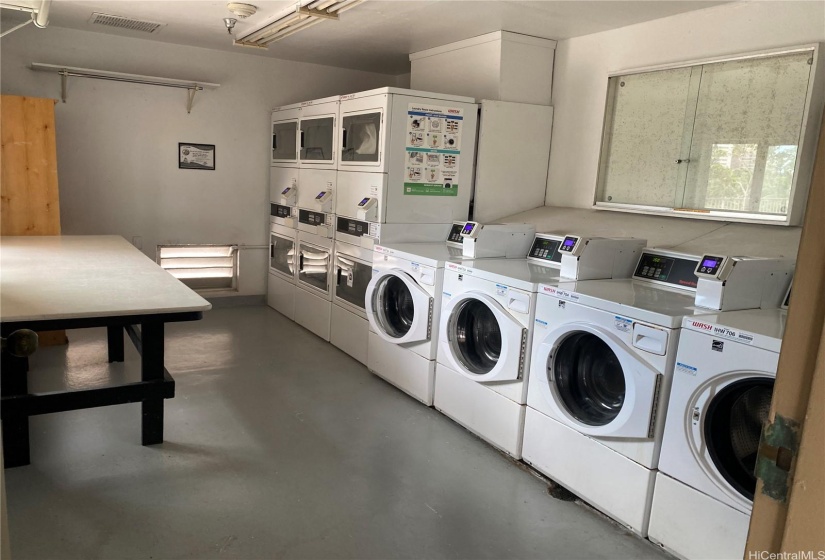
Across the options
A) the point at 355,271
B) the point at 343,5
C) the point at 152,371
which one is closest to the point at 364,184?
the point at 355,271

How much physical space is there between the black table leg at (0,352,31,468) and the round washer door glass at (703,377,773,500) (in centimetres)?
294

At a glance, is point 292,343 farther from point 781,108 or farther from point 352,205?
point 781,108

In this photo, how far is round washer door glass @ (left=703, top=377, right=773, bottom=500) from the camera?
2158 mm

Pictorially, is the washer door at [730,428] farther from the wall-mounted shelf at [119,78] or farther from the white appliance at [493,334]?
the wall-mounted shelf at [119,78]

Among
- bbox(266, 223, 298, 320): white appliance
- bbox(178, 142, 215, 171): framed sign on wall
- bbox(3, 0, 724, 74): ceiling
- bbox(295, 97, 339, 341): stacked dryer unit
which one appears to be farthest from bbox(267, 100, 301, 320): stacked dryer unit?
bbox(3, 0, 724, 74): ceiling

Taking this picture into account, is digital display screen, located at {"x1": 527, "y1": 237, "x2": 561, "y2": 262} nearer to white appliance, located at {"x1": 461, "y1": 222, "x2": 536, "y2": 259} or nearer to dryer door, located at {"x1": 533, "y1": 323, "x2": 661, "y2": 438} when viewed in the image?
white appliance, located at {"x1": 461, "y1": 222, "x2": 536, "y2": 259}

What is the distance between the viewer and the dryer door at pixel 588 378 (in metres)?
2.47

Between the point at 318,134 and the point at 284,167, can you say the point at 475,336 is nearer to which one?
the point at 318,134

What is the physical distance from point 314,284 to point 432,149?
175cm

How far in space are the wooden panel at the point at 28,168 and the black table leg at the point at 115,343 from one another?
122 cm

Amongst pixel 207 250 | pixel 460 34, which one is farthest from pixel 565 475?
pixel 207 250

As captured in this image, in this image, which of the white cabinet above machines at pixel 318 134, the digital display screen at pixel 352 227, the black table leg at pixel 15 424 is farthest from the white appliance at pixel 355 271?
the black table leg at pixel 15 424

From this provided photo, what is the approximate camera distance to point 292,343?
506 cm

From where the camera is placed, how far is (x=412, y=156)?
14.1ft
